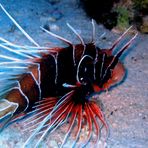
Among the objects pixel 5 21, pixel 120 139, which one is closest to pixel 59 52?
pixel 120 139

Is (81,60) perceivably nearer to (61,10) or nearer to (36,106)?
(36,106)

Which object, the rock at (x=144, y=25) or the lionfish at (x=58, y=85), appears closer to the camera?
the lionfish at (x=58, y=85)

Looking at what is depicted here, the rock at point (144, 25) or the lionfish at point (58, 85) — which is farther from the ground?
the lionfish at point (58, 85)

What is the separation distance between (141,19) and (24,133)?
370 cm

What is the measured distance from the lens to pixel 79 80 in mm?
3379

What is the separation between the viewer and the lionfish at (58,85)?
3.11 metres

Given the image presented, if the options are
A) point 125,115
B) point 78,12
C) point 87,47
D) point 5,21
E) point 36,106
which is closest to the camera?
point 36,106

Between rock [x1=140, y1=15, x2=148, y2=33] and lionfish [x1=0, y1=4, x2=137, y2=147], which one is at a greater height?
lionfish [x1=0, y1=4, x2=137, y2=147]

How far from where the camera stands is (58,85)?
332cm

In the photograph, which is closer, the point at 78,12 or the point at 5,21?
the point at 5,21

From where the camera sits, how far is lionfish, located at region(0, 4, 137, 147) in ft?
10.2

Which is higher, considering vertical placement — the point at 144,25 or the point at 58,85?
the point at 58,85

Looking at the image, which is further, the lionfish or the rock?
the rock

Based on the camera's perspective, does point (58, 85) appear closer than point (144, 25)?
Yes
